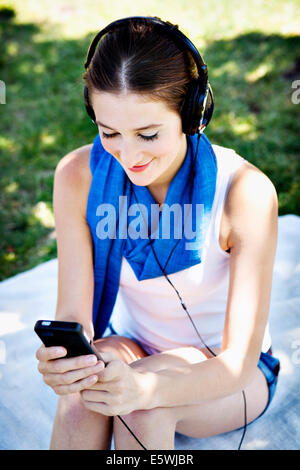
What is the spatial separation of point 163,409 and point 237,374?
0.28 meters

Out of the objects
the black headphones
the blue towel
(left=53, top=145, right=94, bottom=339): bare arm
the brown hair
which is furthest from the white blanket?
the brown hair

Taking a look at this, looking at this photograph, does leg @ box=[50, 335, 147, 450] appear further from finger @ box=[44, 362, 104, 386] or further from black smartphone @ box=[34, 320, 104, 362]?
black smartphone @ box=[34, 320, 104, 362]

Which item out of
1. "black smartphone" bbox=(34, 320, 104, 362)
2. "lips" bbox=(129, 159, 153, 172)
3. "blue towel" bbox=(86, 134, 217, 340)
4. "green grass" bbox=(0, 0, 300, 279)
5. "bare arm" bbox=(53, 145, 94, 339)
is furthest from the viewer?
"green grass" bbox=(0, 0, 300, 279)

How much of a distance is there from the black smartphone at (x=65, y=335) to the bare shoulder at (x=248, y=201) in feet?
2.11

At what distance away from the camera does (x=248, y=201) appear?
1.71m

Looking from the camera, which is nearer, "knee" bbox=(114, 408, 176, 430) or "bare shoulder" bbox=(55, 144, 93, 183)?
"knee" bbox=(114, 408, 176, 430)

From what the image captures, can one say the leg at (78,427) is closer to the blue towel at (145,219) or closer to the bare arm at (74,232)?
the bare arm at (74,232)

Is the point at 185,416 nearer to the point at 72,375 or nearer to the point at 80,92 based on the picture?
the point at 72,375

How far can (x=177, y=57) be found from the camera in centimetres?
152

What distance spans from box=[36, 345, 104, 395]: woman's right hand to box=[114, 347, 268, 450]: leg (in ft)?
0.70

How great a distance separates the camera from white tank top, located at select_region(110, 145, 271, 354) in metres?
1.82

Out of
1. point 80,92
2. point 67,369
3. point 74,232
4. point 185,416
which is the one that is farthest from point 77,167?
point 80,92

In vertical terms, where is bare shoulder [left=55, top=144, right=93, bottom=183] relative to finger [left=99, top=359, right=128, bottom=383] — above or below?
above

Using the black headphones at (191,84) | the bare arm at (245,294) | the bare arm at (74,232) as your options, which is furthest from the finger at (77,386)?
the black headphones at (191,84)
